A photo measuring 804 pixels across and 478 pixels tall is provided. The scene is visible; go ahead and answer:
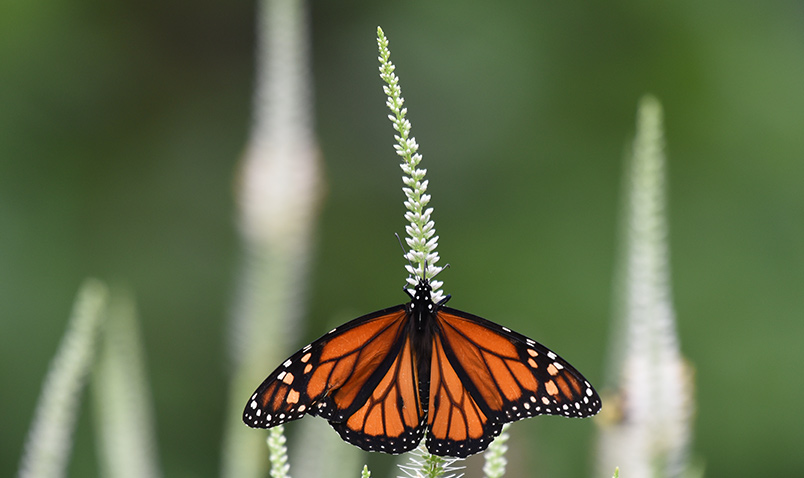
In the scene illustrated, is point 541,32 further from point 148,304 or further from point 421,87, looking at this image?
point 148,304

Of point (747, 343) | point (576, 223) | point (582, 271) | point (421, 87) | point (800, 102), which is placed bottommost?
point (747, 343)

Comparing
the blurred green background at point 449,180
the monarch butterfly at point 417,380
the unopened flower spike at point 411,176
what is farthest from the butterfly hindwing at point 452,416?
the blurred green background at point 449,180

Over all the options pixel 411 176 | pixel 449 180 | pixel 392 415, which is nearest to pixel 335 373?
pixel 392 415

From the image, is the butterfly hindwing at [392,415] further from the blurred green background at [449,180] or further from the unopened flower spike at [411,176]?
the blurred green background at [449,180]

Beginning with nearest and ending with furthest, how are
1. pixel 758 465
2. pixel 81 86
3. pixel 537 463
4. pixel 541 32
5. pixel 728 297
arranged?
pixel 537 463 < pixel 758 465 < pixel 728 297 < pixel 541 32 < pixel 81 86

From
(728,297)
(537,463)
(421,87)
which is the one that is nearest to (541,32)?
(421,87)

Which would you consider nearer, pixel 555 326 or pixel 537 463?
pixel 537 463

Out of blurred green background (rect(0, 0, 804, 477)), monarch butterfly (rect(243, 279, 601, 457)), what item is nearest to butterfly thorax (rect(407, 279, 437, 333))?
monarch butterfly (rect(243, 279, 601, 457))
